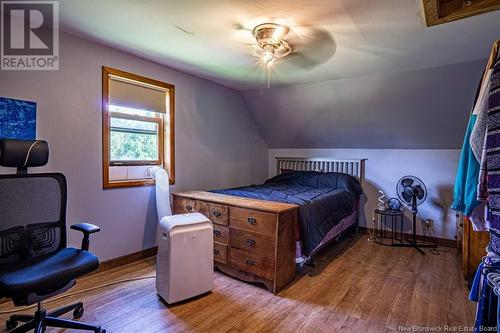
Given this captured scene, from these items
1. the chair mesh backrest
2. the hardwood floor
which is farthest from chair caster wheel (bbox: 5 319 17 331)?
the chair mesh backrest

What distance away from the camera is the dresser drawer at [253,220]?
229 centimetres

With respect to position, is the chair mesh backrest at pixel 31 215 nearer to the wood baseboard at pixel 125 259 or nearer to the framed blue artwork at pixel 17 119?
the framed blue artwork at pixel 17 119

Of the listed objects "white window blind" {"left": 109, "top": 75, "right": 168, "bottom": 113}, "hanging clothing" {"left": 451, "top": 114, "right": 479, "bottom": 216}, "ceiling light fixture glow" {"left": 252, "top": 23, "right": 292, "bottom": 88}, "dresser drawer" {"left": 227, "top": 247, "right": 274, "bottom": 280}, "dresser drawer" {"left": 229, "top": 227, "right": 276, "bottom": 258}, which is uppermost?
"ceiling light fixture glow" {"left": 252, "top": 23, "right": 292, "bottom": 88}

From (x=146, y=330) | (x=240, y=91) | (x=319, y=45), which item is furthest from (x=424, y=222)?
(x=146, y=330)

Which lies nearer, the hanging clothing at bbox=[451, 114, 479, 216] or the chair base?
the hanging clothing at bbox=[451, 114, 479, 216]

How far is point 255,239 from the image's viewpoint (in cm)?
239

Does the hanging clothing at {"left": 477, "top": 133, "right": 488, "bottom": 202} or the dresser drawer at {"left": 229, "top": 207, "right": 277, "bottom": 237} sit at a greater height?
the hanging clothing at {"left": 477, "top": 133, "right": 488, "bottom": 202}

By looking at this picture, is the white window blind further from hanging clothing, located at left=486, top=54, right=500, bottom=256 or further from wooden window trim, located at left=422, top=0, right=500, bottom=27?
hanging clothing, located at left=486, top=54, right=500, bottom=256

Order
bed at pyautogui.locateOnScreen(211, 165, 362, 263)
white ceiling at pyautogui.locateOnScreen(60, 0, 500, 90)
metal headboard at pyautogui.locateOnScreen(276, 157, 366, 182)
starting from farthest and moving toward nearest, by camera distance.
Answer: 1. metal headboard at pyautogui.locateOnScreen(276, 157, 366, 182)
2. bed at pyautogui.locateOnScreen(211, 165, 362, 263)
3. white ceiling at pyautogui.locateOnScreen(60, 0, 500, 90)

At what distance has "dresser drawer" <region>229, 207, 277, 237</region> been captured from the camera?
229 cm

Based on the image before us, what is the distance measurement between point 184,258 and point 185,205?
3.24 ft

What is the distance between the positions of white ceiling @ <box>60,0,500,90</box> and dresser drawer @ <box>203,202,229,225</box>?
1.56 m

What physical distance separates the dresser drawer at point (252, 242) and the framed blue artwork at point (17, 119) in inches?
75.0

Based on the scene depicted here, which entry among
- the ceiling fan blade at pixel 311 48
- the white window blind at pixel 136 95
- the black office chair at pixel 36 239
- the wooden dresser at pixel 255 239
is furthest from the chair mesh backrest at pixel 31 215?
the ceiling fan blade at pixel 311 48
